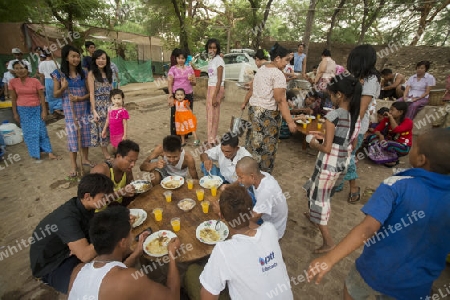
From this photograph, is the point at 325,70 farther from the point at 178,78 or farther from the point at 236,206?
the point at 236,206

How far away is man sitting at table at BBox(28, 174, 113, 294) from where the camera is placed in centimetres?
197

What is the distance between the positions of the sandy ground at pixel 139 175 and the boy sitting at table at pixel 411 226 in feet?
3.95

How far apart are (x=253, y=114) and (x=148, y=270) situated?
8.61 feet

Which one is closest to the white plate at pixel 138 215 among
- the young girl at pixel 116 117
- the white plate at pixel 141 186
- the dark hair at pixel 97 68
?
the white plate at pixel 141 186

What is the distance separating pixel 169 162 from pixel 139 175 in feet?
5.09

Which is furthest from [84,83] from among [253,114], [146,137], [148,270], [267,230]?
[267,230]

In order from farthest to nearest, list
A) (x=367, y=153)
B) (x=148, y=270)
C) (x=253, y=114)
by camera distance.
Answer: (x=367, y=153) < (x=253, y=114) < (x=148, y=270)

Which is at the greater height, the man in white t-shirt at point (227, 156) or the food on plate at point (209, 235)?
the man in white t-shirt at point (227, 156)

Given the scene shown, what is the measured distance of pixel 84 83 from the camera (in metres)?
4.39

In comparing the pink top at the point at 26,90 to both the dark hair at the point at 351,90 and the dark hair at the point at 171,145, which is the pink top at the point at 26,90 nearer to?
the dark hair at the point at 171,145

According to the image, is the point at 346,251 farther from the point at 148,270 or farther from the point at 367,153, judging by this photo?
the point at 367,153

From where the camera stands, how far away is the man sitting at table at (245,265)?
146 centimetres

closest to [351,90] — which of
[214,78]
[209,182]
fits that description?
[209,182]

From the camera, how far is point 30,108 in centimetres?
479
